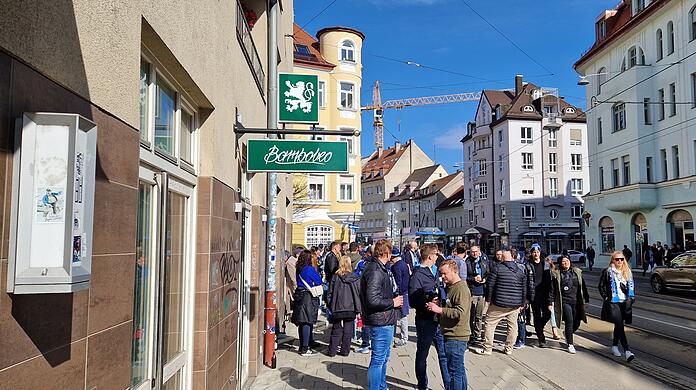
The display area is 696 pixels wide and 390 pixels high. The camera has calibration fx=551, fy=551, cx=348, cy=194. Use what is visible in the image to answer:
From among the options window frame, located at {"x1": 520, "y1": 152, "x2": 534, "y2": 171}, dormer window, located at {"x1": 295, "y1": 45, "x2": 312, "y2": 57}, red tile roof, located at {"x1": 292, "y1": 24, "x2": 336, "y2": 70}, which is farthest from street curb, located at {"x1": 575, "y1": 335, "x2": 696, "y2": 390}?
window frame, located at {"x1": 520, "y1": 152, "x2": 534, "y2": 171}

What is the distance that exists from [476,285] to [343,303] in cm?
312

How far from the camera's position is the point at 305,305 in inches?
386

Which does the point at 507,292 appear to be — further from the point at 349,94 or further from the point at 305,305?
the point at 349,94

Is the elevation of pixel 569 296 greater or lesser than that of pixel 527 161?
lesser

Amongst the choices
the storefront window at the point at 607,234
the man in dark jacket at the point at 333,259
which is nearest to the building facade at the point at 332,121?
the storefront window at the point at 607,234

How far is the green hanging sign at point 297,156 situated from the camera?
6.12 meters

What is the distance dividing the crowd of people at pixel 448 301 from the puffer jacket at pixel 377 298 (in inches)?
0.4

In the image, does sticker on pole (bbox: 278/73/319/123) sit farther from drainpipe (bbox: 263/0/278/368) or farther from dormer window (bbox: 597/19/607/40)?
dormer window (bbox: 597/19/607/40)

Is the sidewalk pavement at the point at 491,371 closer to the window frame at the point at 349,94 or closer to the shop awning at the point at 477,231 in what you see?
the window frame at the point at 349,94

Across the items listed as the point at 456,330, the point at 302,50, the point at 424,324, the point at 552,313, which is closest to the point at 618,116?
the point at 302,50

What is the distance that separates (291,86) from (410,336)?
6.08 metres

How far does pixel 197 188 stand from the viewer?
4742 mm

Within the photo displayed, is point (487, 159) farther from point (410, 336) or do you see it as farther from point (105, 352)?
point (105, 352)

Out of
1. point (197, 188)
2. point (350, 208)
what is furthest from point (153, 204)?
point (350, 208)
